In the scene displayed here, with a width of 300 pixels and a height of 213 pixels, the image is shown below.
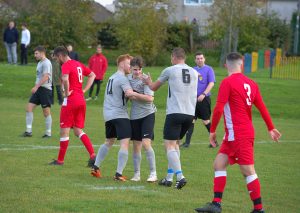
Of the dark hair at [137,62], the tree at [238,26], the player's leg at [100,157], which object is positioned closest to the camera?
the dark hair at [137,62]

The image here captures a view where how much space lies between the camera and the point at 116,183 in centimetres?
1105

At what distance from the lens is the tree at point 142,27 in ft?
144

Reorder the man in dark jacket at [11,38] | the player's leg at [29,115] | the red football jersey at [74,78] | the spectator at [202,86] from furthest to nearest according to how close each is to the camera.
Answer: the man in dark jacket at [11,38], the player's leg at [29,115], the spectator at [202,86], the red football jersey at [74,78]

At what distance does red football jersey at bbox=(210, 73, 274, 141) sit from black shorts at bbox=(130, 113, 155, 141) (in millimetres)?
2283

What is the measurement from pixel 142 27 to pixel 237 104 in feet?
116

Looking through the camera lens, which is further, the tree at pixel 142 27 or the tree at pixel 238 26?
the tree at pixel 142 27

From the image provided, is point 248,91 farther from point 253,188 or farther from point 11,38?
point 11,38

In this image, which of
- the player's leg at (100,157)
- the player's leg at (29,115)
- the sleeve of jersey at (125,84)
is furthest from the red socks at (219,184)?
the player's leg at (29,115)

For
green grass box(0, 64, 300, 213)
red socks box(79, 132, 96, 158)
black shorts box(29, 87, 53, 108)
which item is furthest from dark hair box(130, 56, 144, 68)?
black shorts box(29, 87, 53, 108)

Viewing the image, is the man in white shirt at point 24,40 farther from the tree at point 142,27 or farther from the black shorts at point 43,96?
the black shorts at point 43,96

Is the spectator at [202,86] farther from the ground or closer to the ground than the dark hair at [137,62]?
closer to the ground

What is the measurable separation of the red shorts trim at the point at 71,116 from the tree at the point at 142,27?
30659mm

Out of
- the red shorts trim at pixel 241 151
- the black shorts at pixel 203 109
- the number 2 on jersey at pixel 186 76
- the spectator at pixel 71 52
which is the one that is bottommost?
the black shorts at pixel 203 109

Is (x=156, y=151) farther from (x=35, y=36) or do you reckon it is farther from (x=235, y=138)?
(x=35, y=36)
